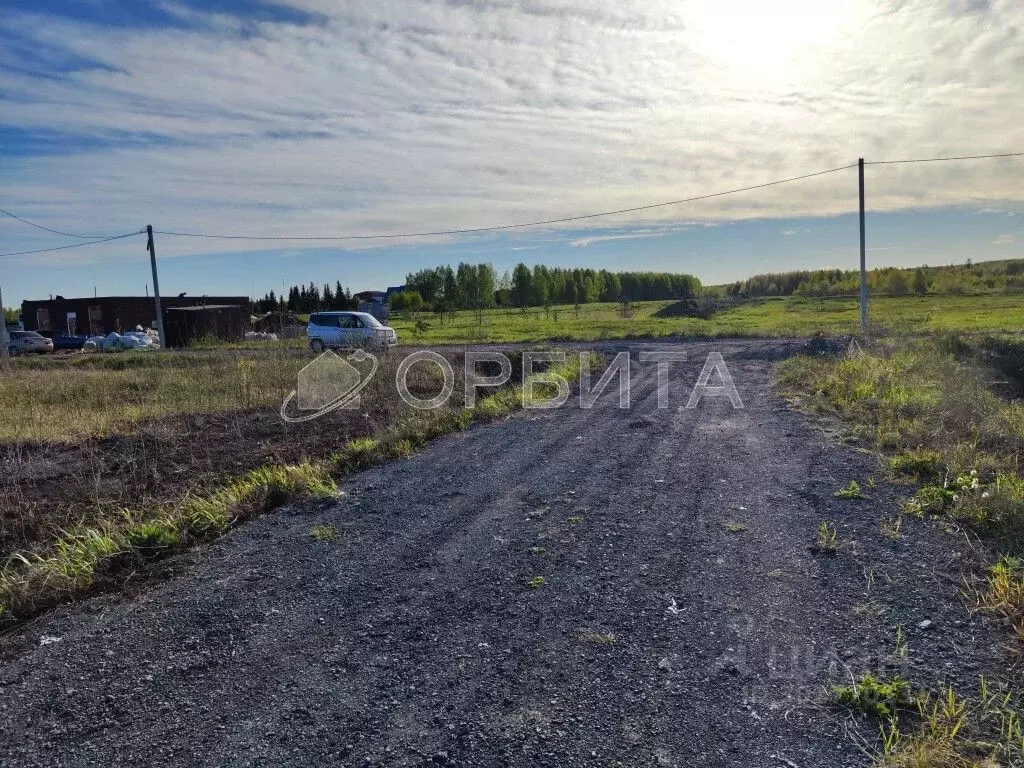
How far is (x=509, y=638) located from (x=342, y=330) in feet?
64.6

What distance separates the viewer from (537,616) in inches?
133

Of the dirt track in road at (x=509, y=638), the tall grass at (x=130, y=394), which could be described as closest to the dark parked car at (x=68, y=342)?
the tall grass at (x=130, y=394)

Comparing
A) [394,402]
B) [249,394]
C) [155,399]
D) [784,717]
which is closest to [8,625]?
[784,717]

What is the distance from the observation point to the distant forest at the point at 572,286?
35.6 m

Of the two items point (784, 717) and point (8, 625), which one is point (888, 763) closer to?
point (784, 717)

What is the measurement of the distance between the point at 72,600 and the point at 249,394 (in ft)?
23.7

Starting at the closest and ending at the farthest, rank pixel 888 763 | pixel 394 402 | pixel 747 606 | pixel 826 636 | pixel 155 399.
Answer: pixel 888 763
pixel 826 636
pixel 747 606
pixel 394 402
pixel 155 399

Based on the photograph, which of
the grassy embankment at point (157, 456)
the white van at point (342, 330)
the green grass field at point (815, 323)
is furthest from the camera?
the green grass field at point (815, 323)

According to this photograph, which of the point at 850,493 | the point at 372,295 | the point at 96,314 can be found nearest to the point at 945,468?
the point at 850,493

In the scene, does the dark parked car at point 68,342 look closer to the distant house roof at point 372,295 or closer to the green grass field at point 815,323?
the green grass field at point 815,323

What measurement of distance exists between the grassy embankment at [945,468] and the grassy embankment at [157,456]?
4145mm

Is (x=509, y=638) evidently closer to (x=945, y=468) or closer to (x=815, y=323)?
(x=945, y=468)

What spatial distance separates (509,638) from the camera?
124 inches

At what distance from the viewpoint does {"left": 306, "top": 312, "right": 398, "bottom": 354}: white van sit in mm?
21297
